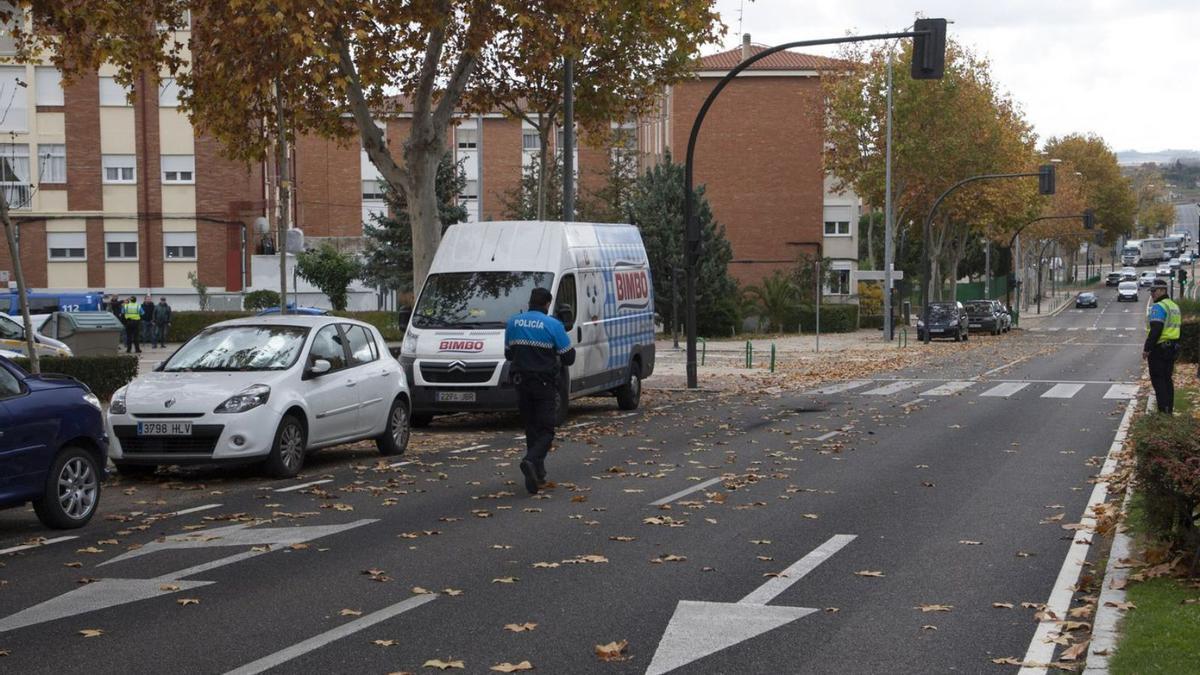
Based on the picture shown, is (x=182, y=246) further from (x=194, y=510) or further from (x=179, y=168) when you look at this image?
(x=194, y=510)

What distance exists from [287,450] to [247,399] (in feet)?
2.28

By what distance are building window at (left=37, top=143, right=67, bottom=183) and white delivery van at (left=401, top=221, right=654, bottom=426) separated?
40.1 metres

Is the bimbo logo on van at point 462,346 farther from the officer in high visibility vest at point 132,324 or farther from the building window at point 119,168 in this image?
the building window at point 119,168

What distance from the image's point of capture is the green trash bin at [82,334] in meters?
33.8

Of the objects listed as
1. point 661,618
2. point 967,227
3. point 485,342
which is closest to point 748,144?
point 967,227

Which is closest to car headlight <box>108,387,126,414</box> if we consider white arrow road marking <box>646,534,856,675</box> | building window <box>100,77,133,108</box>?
white arrow road marking <box>646,534,856,675</box>

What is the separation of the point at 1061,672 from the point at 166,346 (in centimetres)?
4605

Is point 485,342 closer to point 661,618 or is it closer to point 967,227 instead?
point 661,618

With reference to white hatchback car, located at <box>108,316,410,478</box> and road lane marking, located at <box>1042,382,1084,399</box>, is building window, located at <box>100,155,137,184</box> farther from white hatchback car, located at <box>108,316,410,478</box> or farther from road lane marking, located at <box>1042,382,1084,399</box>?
white hatchback car, located at <box>108,316,410,478</box>

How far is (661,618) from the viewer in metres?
7.47

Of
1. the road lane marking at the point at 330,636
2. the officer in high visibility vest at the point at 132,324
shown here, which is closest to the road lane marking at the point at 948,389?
the road lane marking at the point at 330,636

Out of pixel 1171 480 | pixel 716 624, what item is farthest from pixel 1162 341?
pixel 716 624

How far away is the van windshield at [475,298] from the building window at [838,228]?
190 ft

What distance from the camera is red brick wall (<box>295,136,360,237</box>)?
78.4 metres
